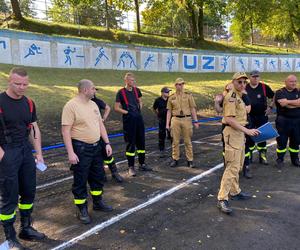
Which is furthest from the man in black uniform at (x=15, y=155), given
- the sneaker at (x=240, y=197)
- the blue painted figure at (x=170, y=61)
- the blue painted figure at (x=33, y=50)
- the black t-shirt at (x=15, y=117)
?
the blue painted figure at (x=170, y=61)

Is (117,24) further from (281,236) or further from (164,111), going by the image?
(281,236)

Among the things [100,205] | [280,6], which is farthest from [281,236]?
[280,6]

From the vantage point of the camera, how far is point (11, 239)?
431 cm

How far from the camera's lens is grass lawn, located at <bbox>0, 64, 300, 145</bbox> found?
1183 cm

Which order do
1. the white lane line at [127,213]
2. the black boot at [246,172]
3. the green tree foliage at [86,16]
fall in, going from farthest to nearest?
the green tree foliage at [86,16], the black boot at [246,172], the white lane line at [127,213]

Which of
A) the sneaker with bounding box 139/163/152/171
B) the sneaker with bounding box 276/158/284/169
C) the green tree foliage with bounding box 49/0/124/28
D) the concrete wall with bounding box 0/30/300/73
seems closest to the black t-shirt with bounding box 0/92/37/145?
the sneaker with bounding box 139/163/152/171

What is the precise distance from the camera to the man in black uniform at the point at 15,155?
13.8ft

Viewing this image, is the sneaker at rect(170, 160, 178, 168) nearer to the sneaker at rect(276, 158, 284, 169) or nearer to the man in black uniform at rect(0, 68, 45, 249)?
the sneaker at rect(276, 158, 284, 169)

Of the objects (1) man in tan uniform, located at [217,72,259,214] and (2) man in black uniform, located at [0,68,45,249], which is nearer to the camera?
(2) man in black uniform, located at [0,68,45,249]

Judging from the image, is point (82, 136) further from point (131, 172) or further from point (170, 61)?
point (170, 61)

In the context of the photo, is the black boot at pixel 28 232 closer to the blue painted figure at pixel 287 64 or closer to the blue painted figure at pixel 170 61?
the blue painted figure at pixel 170 61

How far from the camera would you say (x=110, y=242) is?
440 centimetres

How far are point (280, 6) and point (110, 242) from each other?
3904cm

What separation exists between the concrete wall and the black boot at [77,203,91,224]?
14.5 metres
